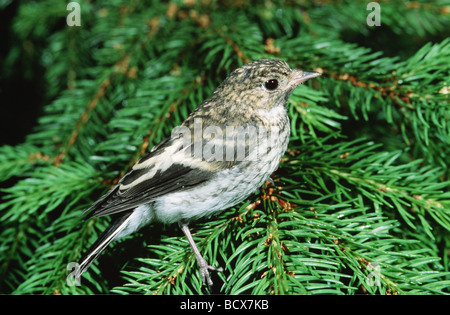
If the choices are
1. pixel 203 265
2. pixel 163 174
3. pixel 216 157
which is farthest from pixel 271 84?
pixel 203 265

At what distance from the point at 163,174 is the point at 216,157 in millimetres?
221

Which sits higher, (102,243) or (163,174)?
(163,174)

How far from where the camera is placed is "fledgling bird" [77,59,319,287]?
145cm

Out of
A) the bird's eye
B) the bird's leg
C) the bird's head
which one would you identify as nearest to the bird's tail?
the bird's leg

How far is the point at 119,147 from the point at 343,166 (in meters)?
0.90

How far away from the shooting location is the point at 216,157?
4.98ft

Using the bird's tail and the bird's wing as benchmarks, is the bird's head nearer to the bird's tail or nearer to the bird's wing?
the bird's wing

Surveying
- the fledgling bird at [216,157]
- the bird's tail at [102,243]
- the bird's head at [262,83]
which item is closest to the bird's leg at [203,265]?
the fledgling bird at [216,157]

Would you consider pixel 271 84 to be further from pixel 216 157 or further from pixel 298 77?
pixel 216 157

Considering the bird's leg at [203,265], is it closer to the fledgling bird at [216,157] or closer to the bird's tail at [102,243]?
the fledgling bird at [216,157]

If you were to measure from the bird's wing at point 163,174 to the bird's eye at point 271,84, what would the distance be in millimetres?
342

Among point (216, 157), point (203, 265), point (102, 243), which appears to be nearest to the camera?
point (203, 265)
